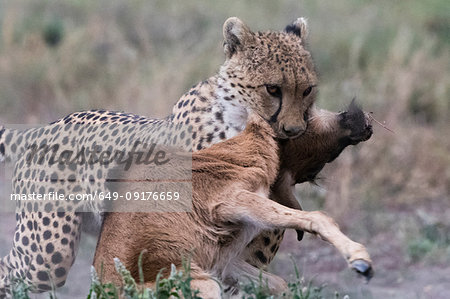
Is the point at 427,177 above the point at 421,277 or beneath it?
above

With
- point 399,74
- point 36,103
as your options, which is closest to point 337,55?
point 399,74

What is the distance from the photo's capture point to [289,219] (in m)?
3.73

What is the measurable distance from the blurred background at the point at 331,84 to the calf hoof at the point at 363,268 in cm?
215

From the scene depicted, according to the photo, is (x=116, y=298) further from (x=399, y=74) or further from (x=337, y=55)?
(x=337, y=55)

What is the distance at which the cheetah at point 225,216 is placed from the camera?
12.7 feet

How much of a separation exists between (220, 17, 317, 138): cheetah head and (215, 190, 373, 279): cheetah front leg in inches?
26.3

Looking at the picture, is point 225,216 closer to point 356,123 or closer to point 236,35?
point 356,123

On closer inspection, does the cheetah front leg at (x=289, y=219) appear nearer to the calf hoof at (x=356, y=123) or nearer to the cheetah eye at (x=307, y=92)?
the calf hoof at (x=356, y=123)

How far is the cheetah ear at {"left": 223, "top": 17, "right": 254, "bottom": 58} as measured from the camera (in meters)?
5.09

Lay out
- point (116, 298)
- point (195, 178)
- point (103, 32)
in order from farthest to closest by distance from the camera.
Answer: point (103, 32) → point (195, 178) → point (116, 298)

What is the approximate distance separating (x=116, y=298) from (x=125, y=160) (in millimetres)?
1116

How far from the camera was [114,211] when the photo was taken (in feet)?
13.6

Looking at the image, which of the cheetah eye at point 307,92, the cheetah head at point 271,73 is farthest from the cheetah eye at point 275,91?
the cheetah eye at point 307,92

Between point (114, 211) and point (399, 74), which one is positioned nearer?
point (114, 211)
